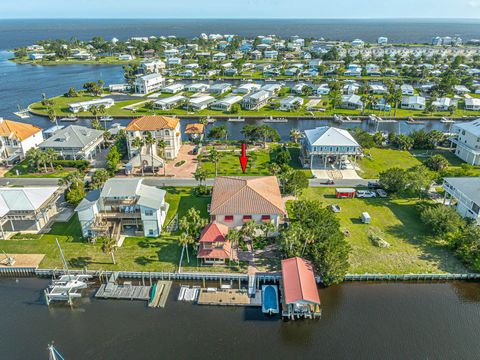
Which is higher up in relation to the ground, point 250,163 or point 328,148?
point 328,148

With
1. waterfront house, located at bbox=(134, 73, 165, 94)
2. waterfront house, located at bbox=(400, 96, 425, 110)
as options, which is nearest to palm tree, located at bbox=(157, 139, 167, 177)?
waterfront house, located at bbox=(134, 73, 165, 94)

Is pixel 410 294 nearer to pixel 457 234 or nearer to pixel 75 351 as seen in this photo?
pixel 457 234

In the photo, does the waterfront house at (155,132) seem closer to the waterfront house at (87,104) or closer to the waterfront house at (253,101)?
the waterfront house at (87,104)

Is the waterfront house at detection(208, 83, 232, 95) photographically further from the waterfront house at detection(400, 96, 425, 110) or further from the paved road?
the paved road

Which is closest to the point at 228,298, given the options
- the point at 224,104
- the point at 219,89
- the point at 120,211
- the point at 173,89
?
the point at 120,211

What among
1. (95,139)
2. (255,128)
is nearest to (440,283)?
(255,128)

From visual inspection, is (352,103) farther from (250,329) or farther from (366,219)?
(250,329)
